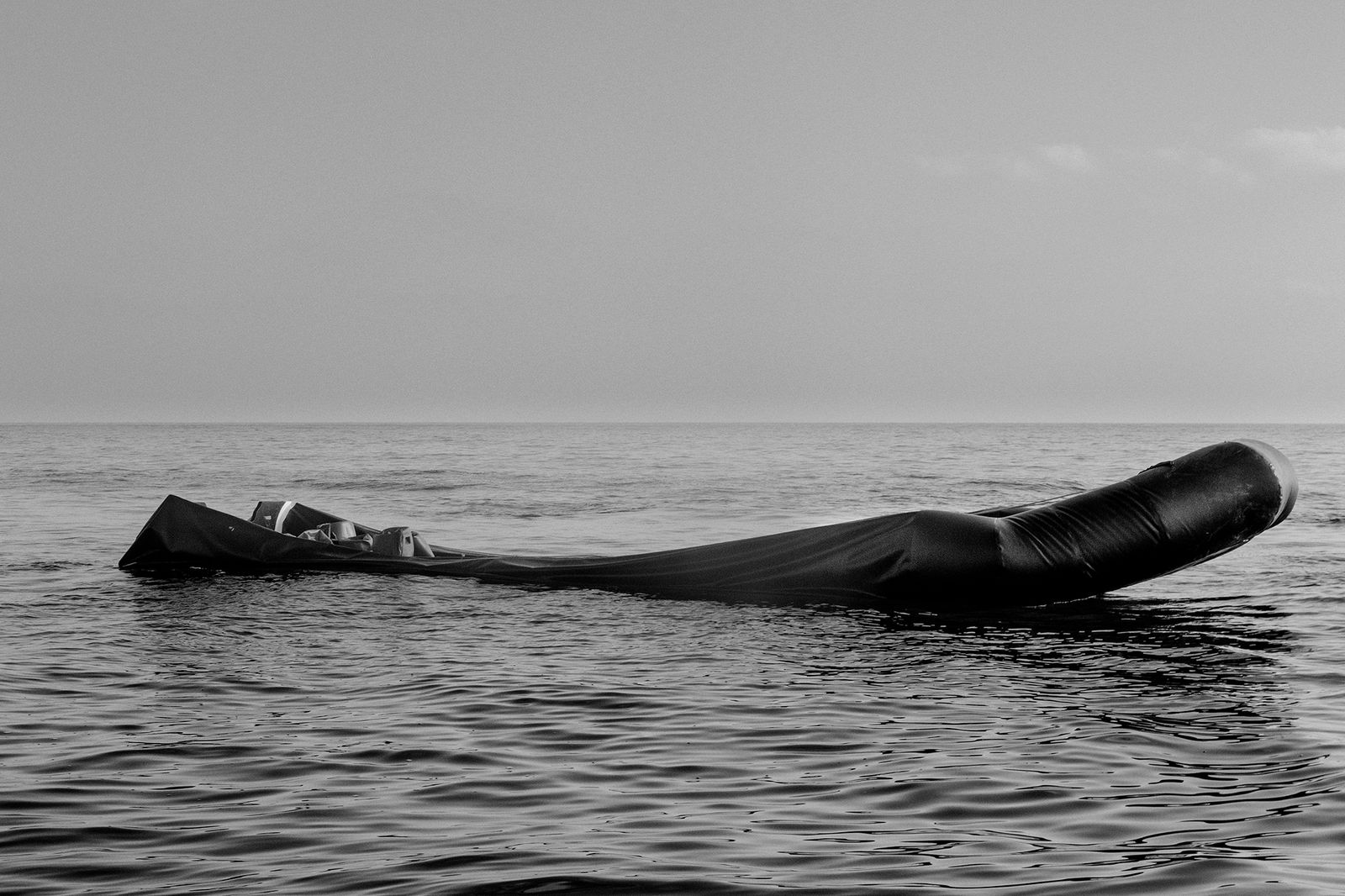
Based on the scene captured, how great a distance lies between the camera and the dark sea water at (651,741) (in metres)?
4.66

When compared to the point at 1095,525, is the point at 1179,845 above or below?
below

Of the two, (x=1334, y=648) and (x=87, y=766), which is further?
(x=1334, y=648)

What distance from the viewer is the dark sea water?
4.66m

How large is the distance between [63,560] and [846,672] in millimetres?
11954

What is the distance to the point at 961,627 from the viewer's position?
10.7 meters

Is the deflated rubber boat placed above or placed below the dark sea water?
above

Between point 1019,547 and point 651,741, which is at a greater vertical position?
point 1019,547

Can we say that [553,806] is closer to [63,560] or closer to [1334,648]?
[1334,648]

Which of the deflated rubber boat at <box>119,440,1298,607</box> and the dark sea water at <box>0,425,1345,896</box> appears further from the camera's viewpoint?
the deflated rubber boat at <box>119,440,1298,607</box>

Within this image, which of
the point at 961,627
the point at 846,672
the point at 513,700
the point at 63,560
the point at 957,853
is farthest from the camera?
the point at 63,560

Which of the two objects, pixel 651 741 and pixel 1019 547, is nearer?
pixel 651 741

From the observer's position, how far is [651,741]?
6691 mm

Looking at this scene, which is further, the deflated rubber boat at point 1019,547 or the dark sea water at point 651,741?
A: the deflated rubber boat at point 1019,547

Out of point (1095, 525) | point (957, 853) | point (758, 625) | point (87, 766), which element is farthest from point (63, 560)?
point (957, 853)
